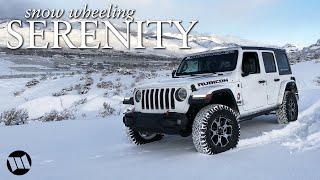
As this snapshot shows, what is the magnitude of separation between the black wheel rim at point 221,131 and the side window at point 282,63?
308 centimetres

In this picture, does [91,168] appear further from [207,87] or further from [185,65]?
[185,65]

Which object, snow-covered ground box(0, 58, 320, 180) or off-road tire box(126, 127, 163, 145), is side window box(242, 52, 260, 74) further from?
off-road tire box(126, 127, 163, 145)

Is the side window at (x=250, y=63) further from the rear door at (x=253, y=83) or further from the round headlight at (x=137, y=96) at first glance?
the round headlight at (x=137, y=96)

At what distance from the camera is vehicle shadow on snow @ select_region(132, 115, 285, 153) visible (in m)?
7.30

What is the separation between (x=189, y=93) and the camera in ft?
21.5

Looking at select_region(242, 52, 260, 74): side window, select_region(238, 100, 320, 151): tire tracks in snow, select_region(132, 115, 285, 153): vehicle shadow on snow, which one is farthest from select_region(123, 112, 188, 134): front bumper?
select_region(242, 52, 260, 74): side window

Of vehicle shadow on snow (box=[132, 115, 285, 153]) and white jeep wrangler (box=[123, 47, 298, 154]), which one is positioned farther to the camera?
vehicle shadow on snow (box=[132, 115, 285, 153])

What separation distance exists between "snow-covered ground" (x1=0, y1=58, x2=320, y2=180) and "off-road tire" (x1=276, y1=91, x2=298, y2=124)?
19cm

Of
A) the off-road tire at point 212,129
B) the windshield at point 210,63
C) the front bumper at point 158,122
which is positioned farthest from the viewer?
the windshield at point 210,63

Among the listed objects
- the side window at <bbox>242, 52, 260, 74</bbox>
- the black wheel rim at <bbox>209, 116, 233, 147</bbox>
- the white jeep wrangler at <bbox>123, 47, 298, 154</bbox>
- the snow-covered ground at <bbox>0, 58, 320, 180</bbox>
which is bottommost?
the snow-covered ground at <bbox>0, 58, 320, 180</bbox>

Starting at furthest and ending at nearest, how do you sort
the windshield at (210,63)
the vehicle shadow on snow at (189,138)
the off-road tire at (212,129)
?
1. the windshield at (210,63)
2. the vehicle shadow on snow at (189,138)
3. the off-road tire at (212,129)

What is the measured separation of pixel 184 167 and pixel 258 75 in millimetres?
3215

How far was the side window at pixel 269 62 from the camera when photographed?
8633 mm

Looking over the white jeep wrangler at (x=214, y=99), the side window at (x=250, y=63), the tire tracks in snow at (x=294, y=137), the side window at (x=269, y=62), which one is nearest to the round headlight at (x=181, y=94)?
the white jeep wrangler at (x=214, y=99)
